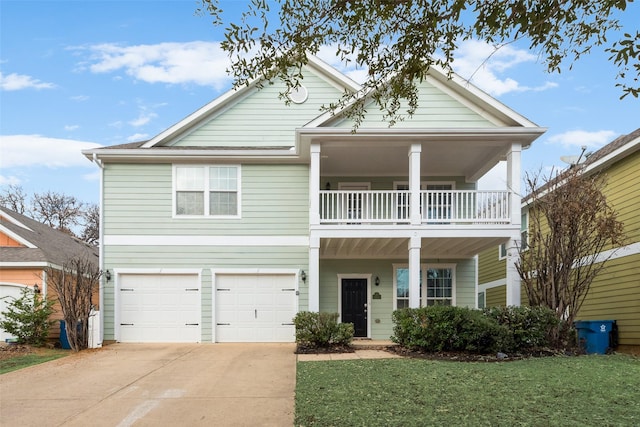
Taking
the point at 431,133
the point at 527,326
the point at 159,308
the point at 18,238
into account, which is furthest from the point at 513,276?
the point at 18,238

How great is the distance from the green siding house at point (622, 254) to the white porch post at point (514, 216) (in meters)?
1.60

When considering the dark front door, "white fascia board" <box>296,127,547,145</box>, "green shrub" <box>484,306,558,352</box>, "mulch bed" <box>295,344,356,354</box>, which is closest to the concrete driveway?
"mulch bed" <box>295,344,356,354</box>

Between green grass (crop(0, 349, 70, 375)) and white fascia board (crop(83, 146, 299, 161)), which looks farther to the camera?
white fascia board (crop(83, 146, 299, 161))

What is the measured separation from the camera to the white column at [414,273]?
1313 centimetres

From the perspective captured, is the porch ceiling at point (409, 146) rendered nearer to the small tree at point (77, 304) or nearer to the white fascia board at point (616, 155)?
the white fascia board at point (616, 155)

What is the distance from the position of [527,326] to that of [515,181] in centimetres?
373

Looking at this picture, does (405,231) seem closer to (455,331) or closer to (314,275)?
(314,275)

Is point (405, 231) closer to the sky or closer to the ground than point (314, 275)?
closer to the sky

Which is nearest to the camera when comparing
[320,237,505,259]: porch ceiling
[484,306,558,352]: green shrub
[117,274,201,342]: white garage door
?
[484,306,558,352]: green shrub

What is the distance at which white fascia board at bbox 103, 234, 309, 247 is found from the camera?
15.3 metres

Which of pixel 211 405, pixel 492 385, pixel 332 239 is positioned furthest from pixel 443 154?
pixel 211 405

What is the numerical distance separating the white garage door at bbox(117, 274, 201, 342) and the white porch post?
27.0 feet

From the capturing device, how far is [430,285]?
1652 cm

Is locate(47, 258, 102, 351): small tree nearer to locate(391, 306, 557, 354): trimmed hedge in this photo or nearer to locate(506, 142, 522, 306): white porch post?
locate(391, 306, 557, 354): trimmed hedge
